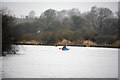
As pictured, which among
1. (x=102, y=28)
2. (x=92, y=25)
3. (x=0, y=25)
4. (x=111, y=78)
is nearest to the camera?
(x=111, y=78)

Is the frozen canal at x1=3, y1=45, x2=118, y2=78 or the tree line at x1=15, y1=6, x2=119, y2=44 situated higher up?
the tree line at x1=15, y1=6, x2=119, y2=44

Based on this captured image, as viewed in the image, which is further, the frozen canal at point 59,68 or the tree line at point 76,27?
the tree line at point 76,27

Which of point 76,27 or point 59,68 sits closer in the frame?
point 59,68

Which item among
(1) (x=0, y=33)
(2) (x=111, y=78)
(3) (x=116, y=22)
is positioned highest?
(3) (x=116, y=22)

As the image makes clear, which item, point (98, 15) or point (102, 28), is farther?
point (98, 15)

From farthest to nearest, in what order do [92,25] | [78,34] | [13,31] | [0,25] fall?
[92,25]
[78,34]
[13,31]
[0,25]

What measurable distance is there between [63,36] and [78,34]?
137 inches

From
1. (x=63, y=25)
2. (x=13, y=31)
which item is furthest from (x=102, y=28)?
(x=13, y=31)

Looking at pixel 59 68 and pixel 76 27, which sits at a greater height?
pixel 76 27

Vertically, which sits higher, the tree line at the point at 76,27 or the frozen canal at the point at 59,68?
the tree line at the point at 76,27

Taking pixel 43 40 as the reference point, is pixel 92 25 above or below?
above

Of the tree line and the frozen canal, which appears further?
the tree line

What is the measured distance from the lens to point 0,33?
16.8 metres

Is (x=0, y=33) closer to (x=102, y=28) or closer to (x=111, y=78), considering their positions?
(x=111, y=78)
